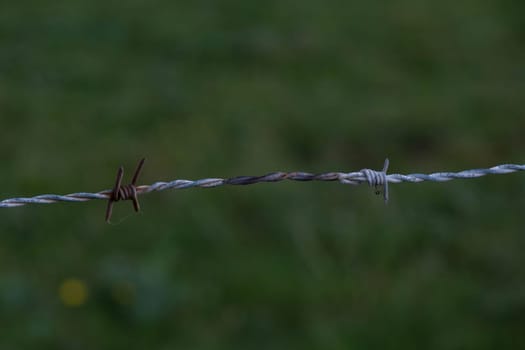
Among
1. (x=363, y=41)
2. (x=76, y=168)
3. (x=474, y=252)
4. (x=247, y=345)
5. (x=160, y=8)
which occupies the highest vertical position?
(x=160, y=8)

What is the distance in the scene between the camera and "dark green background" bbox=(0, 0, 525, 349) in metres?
3.60

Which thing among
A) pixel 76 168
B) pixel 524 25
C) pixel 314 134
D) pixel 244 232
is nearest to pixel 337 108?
pixel 314 134

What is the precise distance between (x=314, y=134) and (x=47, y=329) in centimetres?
212

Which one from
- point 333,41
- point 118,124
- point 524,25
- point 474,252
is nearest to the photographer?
point 474,252

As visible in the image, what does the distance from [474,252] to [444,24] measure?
277cm

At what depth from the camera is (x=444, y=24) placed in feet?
20.5

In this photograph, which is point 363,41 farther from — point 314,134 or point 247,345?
point 247,345

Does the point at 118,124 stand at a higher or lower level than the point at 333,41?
lower

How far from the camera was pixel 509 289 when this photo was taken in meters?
3.70

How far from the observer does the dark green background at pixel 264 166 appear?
3.60 m

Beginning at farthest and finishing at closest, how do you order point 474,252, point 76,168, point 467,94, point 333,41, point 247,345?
point 333,41 < point 467,94 < point 76,168 < point 474,252 < point 247,345

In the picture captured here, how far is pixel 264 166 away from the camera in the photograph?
455 cm

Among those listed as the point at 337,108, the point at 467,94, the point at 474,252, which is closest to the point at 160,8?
the point at 337,108

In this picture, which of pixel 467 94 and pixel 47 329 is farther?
pixel 467 94
